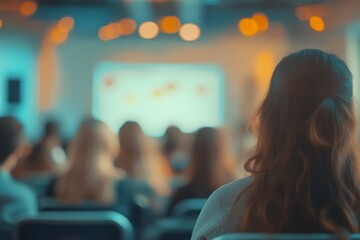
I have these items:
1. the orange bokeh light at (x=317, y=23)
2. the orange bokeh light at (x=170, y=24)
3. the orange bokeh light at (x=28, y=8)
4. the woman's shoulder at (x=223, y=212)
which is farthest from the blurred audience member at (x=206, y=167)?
the orange bokeh light at (x=170, y=24)

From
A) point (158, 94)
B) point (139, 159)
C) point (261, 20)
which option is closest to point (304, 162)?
point (139, 159)

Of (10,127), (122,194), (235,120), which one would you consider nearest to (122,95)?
(235,120)

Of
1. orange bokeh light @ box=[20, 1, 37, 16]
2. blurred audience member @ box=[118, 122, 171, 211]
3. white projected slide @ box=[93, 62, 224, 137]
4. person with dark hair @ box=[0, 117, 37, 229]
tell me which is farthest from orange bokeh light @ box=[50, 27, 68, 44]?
person with dark hair @ box=[0, 117, 37, 229]

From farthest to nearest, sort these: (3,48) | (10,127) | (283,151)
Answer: (3,48) → (10,127) → (283,151)

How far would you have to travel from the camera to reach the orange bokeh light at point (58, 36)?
13.3 meters

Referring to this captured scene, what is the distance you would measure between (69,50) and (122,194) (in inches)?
334

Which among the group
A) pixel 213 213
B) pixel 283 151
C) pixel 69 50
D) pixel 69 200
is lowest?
pixel 69 200

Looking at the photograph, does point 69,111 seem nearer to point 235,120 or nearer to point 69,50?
point 69,50

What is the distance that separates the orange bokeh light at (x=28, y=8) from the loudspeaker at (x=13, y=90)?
3.66 ft

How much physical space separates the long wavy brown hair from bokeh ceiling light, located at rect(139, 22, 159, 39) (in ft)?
38.9

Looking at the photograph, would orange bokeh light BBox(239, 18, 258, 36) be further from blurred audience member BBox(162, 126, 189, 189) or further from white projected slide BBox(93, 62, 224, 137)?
blurred audience member BBox(162, 126, 189, 189)

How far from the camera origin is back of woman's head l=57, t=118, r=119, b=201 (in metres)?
5.04

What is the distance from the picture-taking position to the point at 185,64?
13367mm

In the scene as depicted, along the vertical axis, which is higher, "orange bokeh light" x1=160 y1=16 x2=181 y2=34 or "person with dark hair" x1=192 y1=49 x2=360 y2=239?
"orange bokeh light" x1=160 y1=16 x2=181 y2=34
